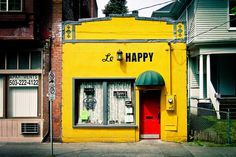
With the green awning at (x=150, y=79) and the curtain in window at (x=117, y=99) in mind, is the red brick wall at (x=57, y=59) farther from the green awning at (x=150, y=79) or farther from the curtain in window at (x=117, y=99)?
the green awning at (x=150, y=79)

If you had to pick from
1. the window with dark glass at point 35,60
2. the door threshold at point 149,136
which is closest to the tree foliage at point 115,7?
the window with dark glass at point 35,60

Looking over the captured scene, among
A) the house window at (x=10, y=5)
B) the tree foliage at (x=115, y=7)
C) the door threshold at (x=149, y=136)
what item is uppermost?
the tree foliage at (x=115, y=7)

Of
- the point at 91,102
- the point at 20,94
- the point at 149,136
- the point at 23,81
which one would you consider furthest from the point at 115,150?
the point at 23,81

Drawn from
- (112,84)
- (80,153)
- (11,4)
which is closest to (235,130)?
(112,84)

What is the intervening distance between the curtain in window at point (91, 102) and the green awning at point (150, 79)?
1.85 m

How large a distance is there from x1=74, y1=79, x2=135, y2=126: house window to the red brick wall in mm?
783

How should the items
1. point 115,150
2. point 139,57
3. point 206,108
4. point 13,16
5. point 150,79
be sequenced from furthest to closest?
point 206,108 < point 139,57 < point 150,79 < point 13,16 < point 115,150

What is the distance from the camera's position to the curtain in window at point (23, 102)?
15664 mm

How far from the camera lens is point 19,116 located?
51.3ft

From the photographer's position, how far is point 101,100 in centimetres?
1566

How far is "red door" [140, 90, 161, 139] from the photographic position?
1566 centimetres

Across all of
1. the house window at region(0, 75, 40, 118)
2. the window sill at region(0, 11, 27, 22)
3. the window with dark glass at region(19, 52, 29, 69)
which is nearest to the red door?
the house window at region(0, 75, 40, 118)

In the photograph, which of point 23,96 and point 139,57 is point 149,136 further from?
point 23,96

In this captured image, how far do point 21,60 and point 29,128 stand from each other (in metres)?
3.02
